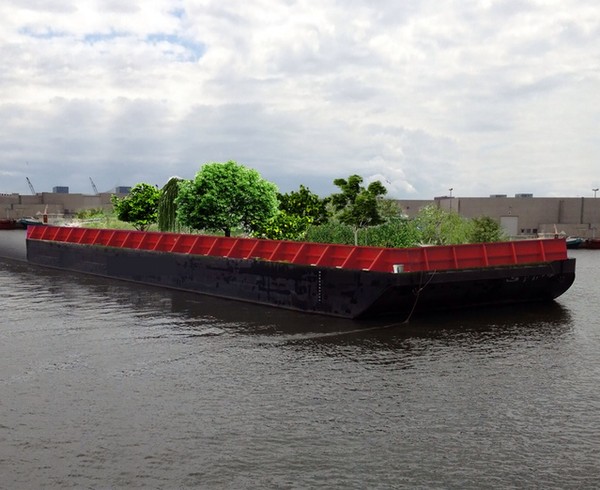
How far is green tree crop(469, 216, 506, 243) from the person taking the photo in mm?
58375

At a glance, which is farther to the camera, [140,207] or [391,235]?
[140,207]

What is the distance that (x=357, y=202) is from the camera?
52219 mm

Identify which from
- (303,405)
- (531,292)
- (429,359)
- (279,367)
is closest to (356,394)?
(303,405)

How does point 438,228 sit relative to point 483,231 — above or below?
above

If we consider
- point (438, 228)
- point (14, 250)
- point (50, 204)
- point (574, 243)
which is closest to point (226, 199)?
point (438, 228)

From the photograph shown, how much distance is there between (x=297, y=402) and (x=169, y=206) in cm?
4566

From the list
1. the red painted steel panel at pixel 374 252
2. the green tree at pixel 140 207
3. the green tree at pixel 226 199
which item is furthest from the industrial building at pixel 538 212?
the red painted steel panel at pixel 374 252

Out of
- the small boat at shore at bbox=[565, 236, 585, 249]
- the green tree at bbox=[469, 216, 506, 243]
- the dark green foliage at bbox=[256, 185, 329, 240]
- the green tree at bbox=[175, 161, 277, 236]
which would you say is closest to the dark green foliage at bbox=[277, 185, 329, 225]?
the dark green foliage at bbox=[256, 185, 329, 240]

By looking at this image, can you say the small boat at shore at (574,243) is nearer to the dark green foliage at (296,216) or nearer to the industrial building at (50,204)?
the dark green foliage at (296,216)

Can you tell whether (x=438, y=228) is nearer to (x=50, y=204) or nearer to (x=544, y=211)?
(x=544, y=211)

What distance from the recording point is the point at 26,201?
643 feet

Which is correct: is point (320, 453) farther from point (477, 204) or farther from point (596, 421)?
point (477, 204)

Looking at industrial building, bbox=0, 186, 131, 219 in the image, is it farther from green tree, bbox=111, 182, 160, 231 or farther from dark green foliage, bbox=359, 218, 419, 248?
dark green foliage, bbox=359, 218, 419, 248

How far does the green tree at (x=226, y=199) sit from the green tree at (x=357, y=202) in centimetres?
633
